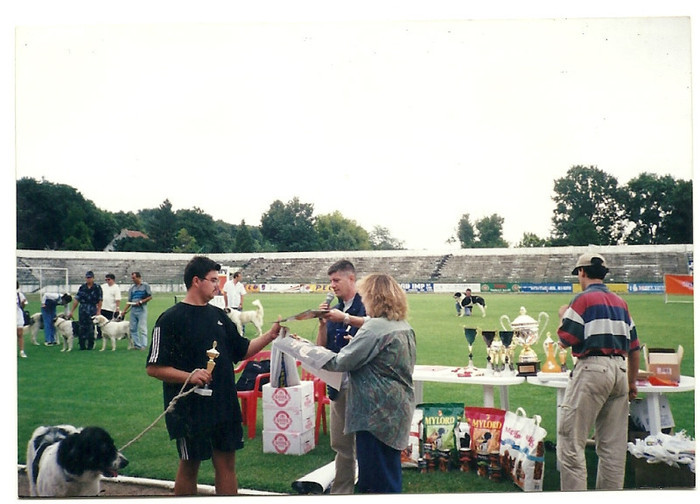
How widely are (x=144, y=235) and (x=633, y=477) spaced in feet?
13.3

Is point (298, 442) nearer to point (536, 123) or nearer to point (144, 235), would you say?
point (144, 235)

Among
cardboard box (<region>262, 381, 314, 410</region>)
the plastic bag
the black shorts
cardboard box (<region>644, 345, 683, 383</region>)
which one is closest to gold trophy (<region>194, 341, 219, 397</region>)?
the black shorts

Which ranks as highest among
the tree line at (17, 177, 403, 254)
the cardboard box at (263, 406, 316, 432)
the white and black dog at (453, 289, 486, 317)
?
the tree line at (17, 177, 403, 254)

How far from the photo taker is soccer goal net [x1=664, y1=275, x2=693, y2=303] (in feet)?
15.2

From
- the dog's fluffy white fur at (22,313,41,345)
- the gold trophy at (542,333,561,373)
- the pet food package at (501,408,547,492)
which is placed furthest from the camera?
the dog's fluffy white fur at (22,313,41,345)

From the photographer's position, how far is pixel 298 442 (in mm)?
4758

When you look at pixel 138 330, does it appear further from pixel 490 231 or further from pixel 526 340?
pixel 526 340

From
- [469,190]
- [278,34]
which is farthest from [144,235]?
[469,190]

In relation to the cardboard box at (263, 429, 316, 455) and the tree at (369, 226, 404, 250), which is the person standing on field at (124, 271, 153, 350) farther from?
the tree at (369, 226, 404, 250)

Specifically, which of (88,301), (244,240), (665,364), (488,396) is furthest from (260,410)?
(665,364)

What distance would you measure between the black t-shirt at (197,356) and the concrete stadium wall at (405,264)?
108cm

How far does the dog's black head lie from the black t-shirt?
35 cm

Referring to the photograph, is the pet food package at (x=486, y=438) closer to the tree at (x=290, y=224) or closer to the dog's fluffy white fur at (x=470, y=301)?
the dog's fluffy white fur at (x=470, y=301)

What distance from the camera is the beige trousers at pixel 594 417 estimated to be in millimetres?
3781
